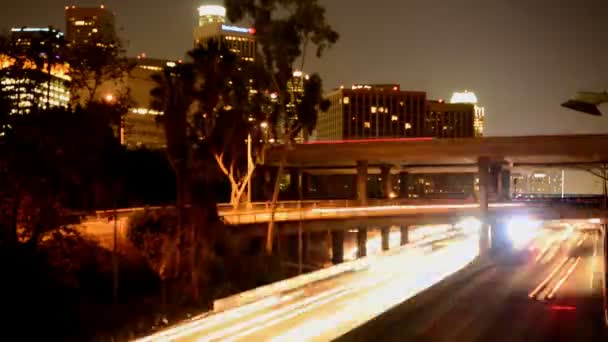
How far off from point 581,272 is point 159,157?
38.4m

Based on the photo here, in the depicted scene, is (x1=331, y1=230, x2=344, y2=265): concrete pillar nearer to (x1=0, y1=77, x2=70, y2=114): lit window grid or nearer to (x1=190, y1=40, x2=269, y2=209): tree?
(x1=190, y1=40, x2=269, y2=209): tree

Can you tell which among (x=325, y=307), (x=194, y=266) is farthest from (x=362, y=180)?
(x=325, y=307)

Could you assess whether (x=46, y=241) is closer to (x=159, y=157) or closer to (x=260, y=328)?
(x=260, y=328)

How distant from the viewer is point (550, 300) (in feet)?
138

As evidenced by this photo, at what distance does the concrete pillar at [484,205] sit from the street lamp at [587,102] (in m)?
59.4

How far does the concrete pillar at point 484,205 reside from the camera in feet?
221

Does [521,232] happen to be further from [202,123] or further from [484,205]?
[202,123]

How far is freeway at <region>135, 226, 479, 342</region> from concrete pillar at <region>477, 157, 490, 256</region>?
8.05 metres

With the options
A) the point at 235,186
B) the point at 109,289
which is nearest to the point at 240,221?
the point at 235,186

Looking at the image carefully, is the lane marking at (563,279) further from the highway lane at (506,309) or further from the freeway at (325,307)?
the freeway at (325,307)

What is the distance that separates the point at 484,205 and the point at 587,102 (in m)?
64.0

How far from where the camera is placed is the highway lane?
2911 cm

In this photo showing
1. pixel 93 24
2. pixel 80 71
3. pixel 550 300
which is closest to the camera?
pixel 80 71

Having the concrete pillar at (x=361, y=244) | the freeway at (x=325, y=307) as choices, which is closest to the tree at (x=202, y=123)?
the freeway at (x=325, y=307)
